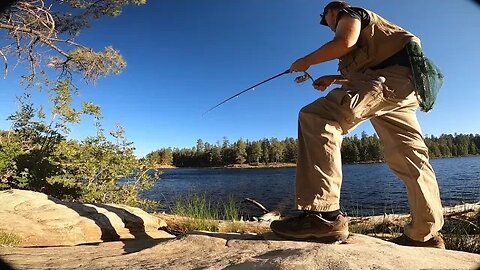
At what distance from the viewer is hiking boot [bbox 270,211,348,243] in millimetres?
2098

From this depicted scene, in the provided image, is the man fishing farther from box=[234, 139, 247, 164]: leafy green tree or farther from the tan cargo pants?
box=[234, 139, 247, 164]: leafy green tree

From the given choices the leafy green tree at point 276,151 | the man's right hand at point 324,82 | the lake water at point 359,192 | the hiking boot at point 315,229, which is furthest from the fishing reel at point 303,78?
the leafy green tree at point 276,151

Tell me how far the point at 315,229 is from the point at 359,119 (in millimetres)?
746

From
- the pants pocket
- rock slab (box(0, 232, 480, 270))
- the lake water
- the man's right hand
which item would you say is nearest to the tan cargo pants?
the pants pocket

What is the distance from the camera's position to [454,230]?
3.51 m

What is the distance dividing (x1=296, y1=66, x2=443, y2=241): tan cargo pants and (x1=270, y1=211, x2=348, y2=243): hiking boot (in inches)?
2.7

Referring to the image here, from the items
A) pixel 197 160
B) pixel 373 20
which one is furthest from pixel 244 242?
pixel 197 160

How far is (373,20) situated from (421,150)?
3.20 feet

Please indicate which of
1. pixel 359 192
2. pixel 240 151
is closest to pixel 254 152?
pixel 240 151

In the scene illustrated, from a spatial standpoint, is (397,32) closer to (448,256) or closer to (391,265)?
(448,256)

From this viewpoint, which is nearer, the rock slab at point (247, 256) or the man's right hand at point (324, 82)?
the rock slab at point (247, 256)

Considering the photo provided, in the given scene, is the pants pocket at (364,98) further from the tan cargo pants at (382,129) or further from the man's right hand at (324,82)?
the man's right hand at (324,82)

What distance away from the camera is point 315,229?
2.11 m

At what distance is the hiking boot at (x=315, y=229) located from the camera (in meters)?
2.10
